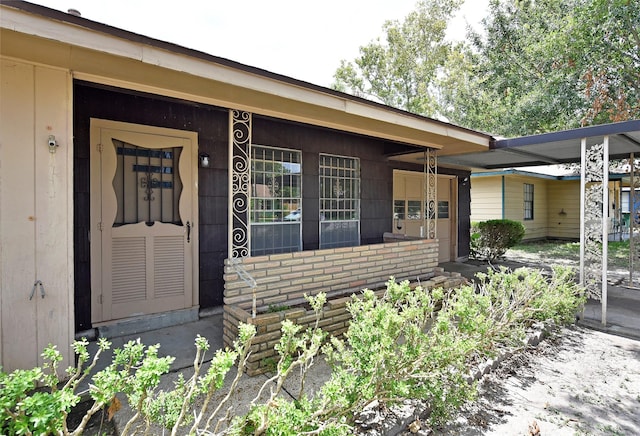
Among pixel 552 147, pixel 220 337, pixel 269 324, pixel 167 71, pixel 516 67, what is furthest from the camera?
pixel 516 67

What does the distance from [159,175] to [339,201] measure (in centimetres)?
283

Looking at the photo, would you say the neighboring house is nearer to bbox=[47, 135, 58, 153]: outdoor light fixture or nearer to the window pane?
the window pane

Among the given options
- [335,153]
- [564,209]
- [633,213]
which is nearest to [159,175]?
[335,153]

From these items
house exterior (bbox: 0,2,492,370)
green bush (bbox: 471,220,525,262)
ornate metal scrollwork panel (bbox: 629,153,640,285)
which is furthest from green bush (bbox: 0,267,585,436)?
green bush (bbox: 471,220,525,262)

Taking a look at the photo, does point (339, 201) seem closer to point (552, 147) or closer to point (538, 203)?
point (552, 147)

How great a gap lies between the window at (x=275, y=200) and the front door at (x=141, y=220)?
33.9 inches

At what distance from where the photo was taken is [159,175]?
3.92 meters

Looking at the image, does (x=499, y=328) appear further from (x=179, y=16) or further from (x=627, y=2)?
(x=627, y=2)

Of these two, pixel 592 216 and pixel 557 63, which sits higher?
pixel 557 63

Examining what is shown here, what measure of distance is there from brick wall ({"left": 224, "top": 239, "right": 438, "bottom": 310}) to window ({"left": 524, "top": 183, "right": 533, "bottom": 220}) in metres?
9.46

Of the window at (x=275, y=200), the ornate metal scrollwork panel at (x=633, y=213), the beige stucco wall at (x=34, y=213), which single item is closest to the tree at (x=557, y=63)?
the ornate metal scrollwork panel at (x=633, y=213)

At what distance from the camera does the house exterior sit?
7.77 feet

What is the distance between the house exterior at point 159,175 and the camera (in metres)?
2.37

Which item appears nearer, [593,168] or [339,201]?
[593,168]
